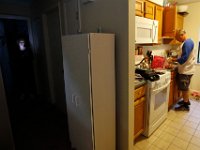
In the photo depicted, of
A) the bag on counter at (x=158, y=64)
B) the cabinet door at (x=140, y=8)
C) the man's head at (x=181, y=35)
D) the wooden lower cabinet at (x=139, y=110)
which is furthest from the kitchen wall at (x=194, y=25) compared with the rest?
the wooden lower cabinet at (x=139, y=110)

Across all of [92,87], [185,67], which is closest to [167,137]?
[185,67]

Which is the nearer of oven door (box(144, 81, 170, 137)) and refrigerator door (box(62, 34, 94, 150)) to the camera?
refrigerator door (box(62, 34, 94, 150))

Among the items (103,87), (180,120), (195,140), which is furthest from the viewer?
(180,120)

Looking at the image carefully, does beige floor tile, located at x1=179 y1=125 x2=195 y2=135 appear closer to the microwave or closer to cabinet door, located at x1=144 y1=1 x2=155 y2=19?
the microwave

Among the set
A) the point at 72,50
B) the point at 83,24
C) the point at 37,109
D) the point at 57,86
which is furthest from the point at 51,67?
the point at 72,50

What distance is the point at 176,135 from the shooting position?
2.27m

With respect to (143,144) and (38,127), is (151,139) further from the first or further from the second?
(38,127)

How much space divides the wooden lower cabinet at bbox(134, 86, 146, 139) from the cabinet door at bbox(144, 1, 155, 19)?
4.16 ft

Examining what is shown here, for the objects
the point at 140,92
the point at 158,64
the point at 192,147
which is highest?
the point at 158,64

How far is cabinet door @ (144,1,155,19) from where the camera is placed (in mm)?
2389

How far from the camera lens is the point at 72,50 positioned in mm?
1541

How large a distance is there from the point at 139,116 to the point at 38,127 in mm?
1758

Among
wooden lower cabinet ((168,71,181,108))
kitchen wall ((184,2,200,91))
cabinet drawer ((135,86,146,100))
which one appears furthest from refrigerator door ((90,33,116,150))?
kitchen wall ((184,2,200,91))

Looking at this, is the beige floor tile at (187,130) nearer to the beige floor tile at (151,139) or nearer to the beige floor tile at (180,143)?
the beige floor tile at (180,143)
